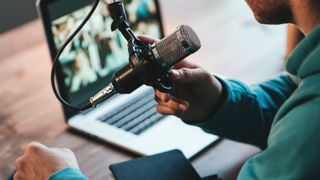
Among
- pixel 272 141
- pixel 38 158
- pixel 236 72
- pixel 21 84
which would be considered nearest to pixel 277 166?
pixel 272 141

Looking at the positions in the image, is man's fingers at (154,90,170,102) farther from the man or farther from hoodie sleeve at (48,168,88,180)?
hoodie sleeve at (48,168,88,180)

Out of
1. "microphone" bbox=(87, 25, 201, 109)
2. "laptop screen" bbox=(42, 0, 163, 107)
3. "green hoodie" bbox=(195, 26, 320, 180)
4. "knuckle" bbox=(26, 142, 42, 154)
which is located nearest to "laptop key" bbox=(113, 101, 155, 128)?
"laptop screen" bbox=(42, 0, 163, 107)

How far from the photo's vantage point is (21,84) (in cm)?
147

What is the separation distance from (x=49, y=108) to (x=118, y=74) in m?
0.53

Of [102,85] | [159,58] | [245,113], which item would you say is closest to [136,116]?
[102,85]

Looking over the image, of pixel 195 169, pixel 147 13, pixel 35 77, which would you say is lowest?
pixel 195 169

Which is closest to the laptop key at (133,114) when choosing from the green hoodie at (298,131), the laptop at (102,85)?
the laptop at (102,85)

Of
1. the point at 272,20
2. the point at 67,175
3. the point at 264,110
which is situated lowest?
the point at 264,110

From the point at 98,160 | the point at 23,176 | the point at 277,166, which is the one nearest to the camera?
the point at 277,166

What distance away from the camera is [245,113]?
110 cm

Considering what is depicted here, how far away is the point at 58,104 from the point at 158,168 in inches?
17.5

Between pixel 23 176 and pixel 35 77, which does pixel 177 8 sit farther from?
pixel 23 176

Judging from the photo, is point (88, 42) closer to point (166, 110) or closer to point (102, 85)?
point (102, 85)

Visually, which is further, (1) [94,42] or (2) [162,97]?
(1) [94,42]
